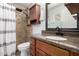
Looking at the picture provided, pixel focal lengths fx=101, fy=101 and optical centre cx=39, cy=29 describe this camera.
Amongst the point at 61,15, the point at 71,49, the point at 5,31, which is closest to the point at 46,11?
the point at 61,15

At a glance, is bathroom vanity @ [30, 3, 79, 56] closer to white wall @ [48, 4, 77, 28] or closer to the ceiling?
white wall @ [48, 4, 77, 28]

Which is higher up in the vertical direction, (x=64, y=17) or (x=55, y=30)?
(x=64, y=17)

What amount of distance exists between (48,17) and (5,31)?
2.37 feet

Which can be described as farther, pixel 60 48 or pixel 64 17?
pixel 64 17

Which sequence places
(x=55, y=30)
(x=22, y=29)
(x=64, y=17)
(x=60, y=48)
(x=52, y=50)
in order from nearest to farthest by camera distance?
(x=60, y=48) < (x=52, y=50) < (x=22, y=29) < (x=64, y=17) < (x=55, y=30)

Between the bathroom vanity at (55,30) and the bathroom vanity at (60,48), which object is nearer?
the bathroom vanity at (60,48)

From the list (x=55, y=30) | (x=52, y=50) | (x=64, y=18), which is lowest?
(x=52, y=50)

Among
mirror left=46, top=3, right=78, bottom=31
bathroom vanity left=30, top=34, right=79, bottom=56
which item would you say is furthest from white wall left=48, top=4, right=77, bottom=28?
bathroom vanity left=30, top=34, right=79, bottom=56

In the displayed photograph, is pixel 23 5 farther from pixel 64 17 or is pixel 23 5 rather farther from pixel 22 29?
pixel 64 17

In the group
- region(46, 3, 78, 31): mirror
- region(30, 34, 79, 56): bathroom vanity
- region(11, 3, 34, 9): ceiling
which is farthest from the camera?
region(46, 3, 78, 31): mirror

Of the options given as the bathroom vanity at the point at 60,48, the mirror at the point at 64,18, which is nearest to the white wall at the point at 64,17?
the mirror at the point at 64,18

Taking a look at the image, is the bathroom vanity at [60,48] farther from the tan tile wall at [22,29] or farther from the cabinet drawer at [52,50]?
the tan tile wall at [22,29]

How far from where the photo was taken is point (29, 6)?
0.99 metres

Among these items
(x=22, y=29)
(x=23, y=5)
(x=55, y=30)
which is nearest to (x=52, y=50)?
(x=22, y=29)
